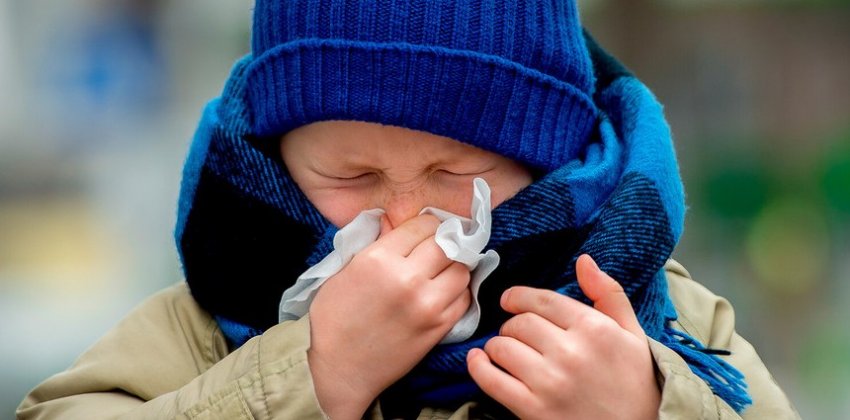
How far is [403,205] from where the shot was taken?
1.40 m

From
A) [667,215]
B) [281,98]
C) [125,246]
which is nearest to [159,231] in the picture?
[125,246]

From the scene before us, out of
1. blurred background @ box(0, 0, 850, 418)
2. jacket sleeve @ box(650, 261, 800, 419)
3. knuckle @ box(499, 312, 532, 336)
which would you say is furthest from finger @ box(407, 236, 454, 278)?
blurred background @ box(0, 0, 850, 418)

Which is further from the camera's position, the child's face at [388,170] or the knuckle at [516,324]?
the child's face at [388,170]

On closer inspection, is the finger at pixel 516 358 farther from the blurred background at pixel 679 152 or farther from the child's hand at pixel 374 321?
the blurred background at pixel 679 152

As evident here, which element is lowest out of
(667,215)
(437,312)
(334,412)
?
(334,412)

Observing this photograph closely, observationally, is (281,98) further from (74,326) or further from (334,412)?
(74,326)

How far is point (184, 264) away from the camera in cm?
153

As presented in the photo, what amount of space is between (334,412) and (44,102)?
2680 millimetres

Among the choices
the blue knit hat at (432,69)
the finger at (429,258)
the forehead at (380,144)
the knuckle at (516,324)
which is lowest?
the knuckle at (516,324)

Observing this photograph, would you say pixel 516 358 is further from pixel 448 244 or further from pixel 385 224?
pixel 385 224

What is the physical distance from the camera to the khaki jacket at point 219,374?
1251 millimetres

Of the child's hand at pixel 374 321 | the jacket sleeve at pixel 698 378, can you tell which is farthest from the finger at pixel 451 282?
the jacket sleeve at pixel 698 378

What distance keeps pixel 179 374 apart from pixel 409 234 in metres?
0.42

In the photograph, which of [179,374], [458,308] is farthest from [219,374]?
[458,308]
